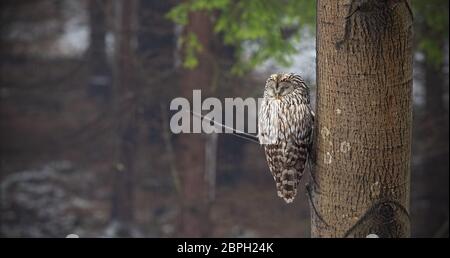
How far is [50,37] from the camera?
15273mm

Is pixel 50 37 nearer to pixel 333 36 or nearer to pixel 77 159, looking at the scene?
pixel 77 159

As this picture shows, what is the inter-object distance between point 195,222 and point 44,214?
137 inches

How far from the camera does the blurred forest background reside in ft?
27.8

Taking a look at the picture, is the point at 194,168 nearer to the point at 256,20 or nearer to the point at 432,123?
the point at 256,20

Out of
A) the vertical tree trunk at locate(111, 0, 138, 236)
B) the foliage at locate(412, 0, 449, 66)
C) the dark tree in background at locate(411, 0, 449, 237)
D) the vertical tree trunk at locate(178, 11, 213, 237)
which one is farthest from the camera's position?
the vertical tree trunk at locate(111, 0, 138, 236)

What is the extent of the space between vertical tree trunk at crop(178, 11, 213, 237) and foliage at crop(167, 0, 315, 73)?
0.40 metres

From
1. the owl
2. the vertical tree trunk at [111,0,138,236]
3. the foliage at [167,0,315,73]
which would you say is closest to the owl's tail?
the owl

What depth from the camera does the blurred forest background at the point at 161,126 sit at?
8.48 meters

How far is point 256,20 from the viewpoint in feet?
24.4

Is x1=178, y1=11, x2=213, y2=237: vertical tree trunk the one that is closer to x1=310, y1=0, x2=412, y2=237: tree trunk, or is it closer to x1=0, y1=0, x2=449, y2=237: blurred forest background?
Answer: x1=0, y1=0, x2=449, y2=237: blurred forest background

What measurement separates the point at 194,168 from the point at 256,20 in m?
2.51

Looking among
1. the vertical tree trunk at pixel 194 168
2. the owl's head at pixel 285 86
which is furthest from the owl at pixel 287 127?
the vertical tree trunk at pixel 194 168

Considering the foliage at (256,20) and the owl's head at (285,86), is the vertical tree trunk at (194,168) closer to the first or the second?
the foliage at (256,20)
